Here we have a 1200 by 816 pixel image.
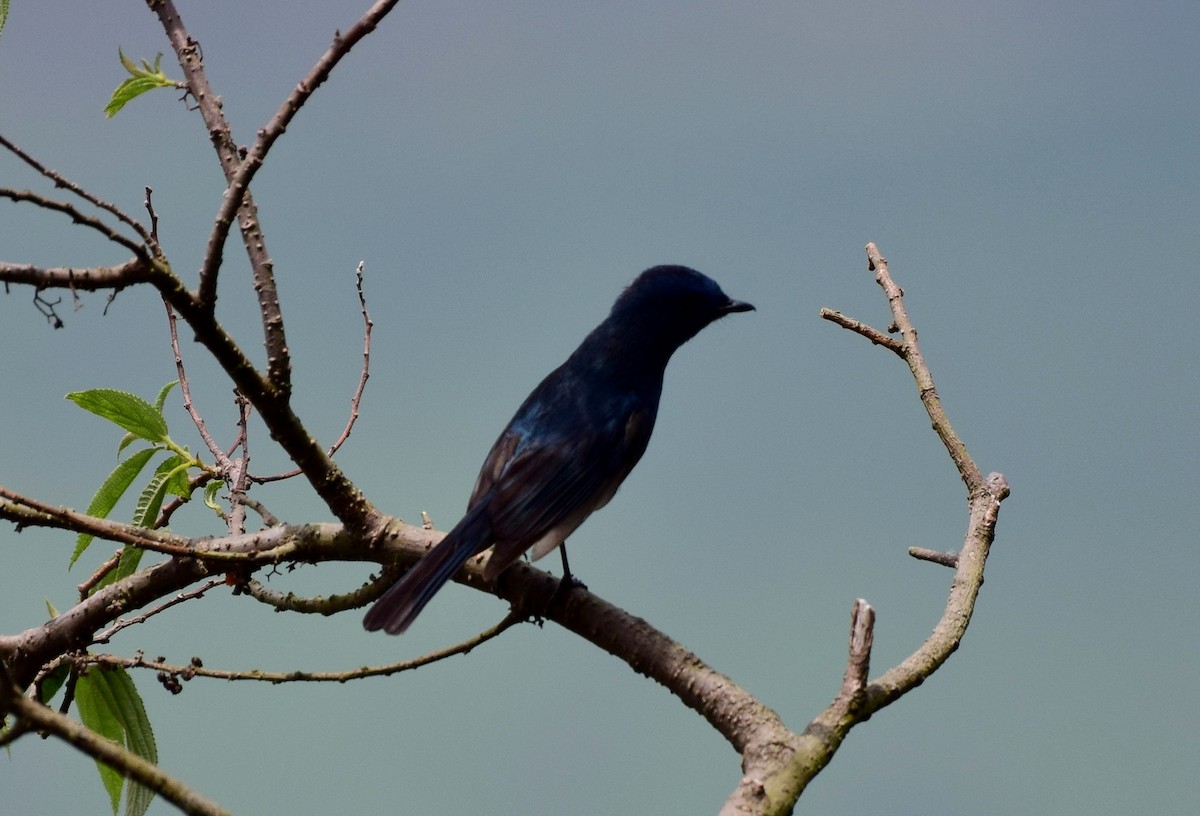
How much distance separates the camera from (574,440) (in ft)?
14.6

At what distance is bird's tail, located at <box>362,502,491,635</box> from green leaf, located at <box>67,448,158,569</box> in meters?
1.01

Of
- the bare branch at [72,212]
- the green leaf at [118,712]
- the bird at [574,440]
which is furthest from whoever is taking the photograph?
the green leaf at [118,712]

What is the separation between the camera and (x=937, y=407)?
159 inches

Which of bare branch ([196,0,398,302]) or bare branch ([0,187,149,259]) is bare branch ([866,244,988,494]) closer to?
bare branch ([196,0,398,302])

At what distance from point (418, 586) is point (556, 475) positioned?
3.11 feet

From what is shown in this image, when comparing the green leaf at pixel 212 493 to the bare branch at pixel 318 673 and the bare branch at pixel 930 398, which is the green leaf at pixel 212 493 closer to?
the bare branch at pixel 318 673

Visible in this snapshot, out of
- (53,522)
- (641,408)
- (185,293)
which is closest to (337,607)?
(53,522)

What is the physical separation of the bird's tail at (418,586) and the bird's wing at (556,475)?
256mm

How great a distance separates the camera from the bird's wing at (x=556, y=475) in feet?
13.2

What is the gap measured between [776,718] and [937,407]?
1481 millimetres

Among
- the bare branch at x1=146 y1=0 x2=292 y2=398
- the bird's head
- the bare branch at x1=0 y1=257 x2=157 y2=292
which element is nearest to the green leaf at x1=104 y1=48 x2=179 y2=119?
the bare branch at x1=146 y1=0 x2=292 y2=398

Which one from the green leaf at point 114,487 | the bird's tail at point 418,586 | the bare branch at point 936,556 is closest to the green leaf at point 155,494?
the green leaf at point 114,487

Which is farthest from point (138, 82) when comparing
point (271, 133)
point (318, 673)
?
point (318, 673)

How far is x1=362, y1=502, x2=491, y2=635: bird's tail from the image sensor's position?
11.4 feet
